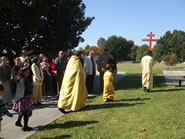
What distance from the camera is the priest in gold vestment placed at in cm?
671

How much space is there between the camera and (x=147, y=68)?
1017 cm

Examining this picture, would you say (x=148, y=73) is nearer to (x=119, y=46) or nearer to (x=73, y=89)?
(x=73, y=89)

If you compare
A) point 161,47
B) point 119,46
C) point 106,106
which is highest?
point 119,46

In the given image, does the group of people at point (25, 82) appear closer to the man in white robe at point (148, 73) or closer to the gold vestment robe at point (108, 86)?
the gold vestment robe at point (108, 86)

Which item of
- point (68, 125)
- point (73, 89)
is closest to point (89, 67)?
point (73, 89)

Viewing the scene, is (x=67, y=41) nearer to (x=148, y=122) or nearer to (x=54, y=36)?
(x=54, y=36)

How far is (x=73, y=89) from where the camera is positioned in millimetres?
6781

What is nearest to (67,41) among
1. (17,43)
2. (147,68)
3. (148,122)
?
(17,43)

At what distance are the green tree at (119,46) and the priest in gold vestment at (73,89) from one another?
314 ft

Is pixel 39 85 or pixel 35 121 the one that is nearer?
pixel 35 121

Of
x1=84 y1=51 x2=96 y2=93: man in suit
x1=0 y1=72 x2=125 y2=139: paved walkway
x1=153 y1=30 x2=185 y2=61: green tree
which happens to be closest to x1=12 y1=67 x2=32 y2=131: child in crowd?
x1=0 y1=72 x2=125 y2=139: paved walkway

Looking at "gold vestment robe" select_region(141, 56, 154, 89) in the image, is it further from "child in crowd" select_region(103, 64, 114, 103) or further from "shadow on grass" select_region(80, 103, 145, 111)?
"shadow on grass" select_region(80, 103, 145, 111)

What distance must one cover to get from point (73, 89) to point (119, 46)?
99019mm

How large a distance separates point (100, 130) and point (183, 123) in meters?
2.14
